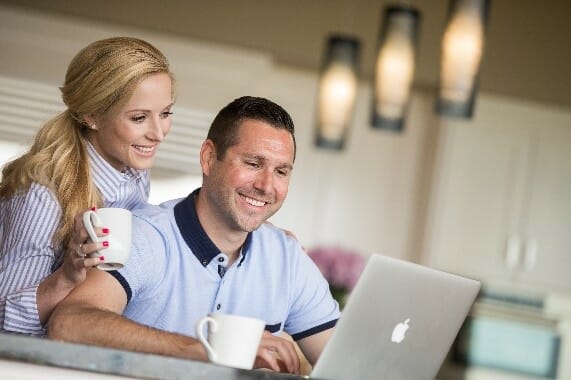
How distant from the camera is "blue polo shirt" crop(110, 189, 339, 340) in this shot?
225 centimetres

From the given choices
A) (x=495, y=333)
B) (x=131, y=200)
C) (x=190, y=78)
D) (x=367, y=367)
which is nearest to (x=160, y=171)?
(x=131, y=200)

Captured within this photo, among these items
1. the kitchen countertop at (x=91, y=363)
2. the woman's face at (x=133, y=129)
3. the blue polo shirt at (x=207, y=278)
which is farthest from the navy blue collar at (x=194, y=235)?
the kitchen countertop at (x=91, y=363)

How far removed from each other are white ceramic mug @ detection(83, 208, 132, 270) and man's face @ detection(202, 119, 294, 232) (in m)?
0.40

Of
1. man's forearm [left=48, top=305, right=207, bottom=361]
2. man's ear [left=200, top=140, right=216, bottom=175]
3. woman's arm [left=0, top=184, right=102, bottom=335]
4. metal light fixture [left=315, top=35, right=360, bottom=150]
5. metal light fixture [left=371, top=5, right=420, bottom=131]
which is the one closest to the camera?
man's forearm [left=48, top=305, right=207, bottom=361]

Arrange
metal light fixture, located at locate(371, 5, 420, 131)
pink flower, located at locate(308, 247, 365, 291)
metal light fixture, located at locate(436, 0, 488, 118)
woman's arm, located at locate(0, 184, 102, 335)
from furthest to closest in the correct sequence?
pink flower, located at locate(308, 247, 365, 291), metal light fixture, located at locate(371, 5, 420, 131), metal light fixture, located at locate(436, 0, 488, 118), woman's arm, located at locate(0, 184, 102, 335)

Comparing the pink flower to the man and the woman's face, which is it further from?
the woman's face

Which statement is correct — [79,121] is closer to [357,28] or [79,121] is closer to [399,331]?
[399,331]

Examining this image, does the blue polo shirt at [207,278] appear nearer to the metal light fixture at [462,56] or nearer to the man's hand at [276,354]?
the man's hand at [276,354]

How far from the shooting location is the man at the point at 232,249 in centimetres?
227

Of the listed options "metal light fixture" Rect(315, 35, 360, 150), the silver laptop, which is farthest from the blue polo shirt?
"metal light fixture" Rect(315, 35, 360, 150)

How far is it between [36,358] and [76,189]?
0.60 meters

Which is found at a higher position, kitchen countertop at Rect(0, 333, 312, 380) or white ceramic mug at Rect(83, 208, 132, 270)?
white ceramic mug at Rect(83, 208, 132, 270)

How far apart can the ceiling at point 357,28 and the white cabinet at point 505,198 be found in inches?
8.2

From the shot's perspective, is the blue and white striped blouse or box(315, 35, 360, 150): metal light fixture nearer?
the blue and white striped blouse
